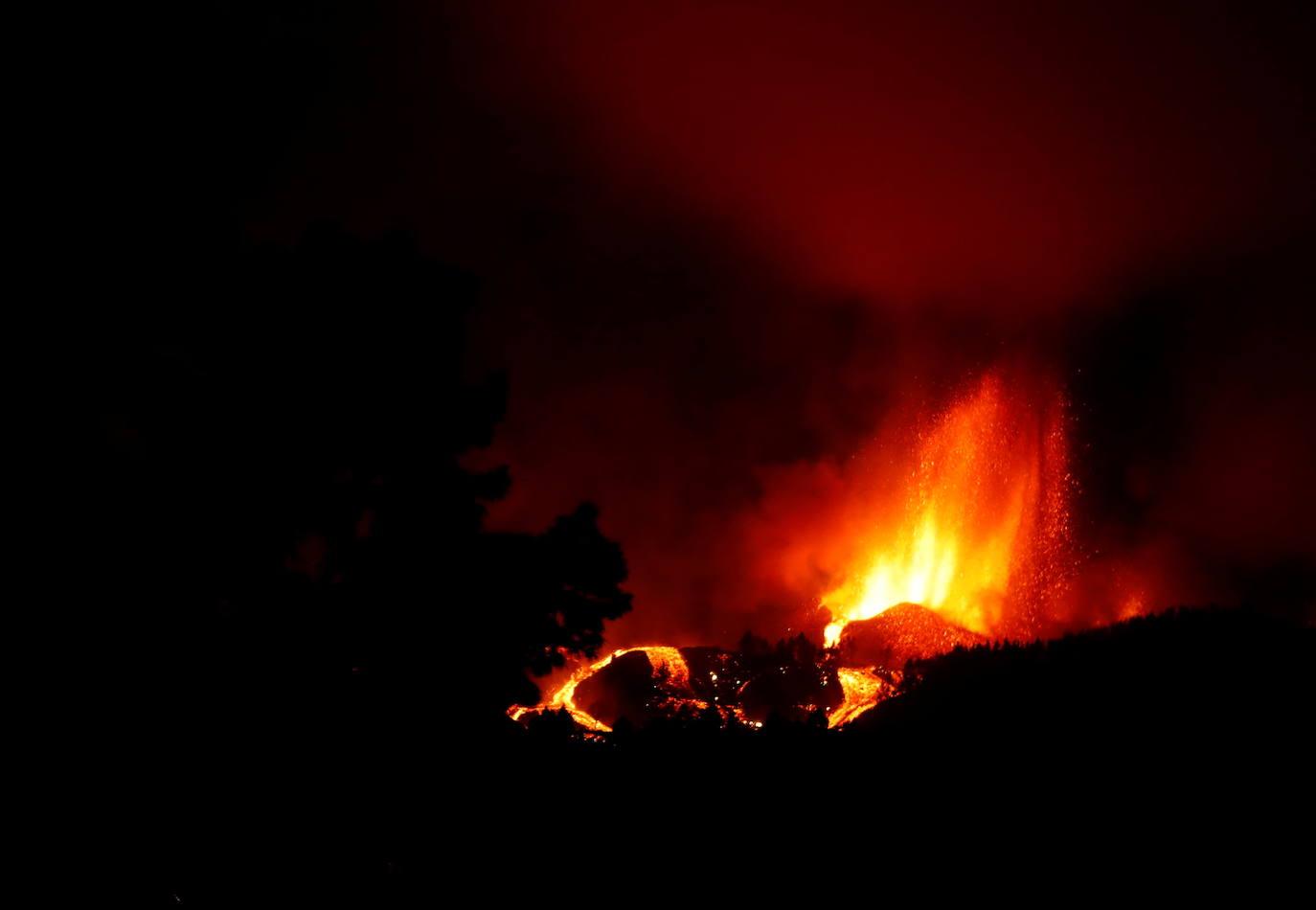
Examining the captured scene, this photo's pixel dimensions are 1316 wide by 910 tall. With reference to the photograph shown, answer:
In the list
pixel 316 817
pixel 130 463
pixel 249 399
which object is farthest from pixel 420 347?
pixel 316 817

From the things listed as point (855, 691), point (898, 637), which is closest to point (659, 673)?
point (855, 691)

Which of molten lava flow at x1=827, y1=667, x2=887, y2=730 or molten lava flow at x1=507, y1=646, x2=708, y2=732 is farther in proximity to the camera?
molten lava flow at x1=507, y1=646, x2=708, y2=732

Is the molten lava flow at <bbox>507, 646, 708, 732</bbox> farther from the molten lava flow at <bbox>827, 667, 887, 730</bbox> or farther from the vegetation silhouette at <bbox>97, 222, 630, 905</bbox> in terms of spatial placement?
the vegetation silhouette at <bbox>97, 222, 630, 905</bbox>

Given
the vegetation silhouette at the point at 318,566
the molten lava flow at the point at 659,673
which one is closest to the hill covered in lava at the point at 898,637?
the molten lava flow at the point at 659,673

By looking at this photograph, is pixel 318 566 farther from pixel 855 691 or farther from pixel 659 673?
pixel 855 691

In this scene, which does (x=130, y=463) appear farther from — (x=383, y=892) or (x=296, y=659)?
(x=383, y=892)

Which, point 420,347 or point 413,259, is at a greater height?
point 413,259

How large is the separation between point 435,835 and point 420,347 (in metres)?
5.39

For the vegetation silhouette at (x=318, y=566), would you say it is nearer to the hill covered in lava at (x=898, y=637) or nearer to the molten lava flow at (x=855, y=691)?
the molten lava flow at (x=855, y=691)

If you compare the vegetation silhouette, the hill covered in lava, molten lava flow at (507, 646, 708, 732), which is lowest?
the vegetation silhouette

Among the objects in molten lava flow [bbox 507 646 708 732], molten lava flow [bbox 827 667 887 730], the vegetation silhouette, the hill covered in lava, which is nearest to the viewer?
the vegetation silhouette

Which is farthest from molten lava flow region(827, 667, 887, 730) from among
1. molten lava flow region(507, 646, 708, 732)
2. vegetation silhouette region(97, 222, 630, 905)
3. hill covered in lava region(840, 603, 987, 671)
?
vegetation silhouette region(97, 222, 630, 905)

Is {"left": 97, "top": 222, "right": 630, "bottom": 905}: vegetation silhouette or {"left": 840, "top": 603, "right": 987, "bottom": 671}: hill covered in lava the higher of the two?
{"left": 840, "top": 603, "right": 987, "bottom": 671}: hill covered in lava

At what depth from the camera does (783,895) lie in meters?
7.48
